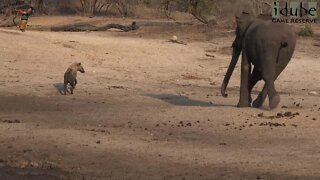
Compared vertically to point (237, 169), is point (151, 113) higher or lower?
lower

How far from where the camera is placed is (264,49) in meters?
13.8

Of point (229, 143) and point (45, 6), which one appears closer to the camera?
point (229, 143)

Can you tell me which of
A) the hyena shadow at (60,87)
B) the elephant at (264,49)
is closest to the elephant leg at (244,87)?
the elephant at (264,49)

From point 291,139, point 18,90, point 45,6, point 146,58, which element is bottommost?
point 45,6

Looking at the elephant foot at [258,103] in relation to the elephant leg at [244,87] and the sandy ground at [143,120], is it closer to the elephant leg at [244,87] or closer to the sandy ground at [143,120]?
the elephant leg at [244,87]

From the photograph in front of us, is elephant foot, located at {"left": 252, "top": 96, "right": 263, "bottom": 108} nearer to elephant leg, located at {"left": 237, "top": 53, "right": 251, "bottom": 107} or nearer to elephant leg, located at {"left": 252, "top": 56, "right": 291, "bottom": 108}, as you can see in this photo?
elephant leg, located at {"left": 252, "top": 56, "right": 291, "bottom": 108}

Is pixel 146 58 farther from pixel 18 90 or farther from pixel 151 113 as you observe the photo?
pixel 151 113

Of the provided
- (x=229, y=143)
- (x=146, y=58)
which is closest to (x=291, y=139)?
(x=229, y=143)

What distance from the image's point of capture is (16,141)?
33.3 feet

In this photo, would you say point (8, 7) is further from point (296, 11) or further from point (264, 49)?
point (264, 49)

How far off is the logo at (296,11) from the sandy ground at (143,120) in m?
10.8

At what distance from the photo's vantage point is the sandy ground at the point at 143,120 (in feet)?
28.8

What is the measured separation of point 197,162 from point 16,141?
2687 mm

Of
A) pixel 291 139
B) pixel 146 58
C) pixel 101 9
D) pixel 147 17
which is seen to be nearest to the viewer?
pixel 291 139
